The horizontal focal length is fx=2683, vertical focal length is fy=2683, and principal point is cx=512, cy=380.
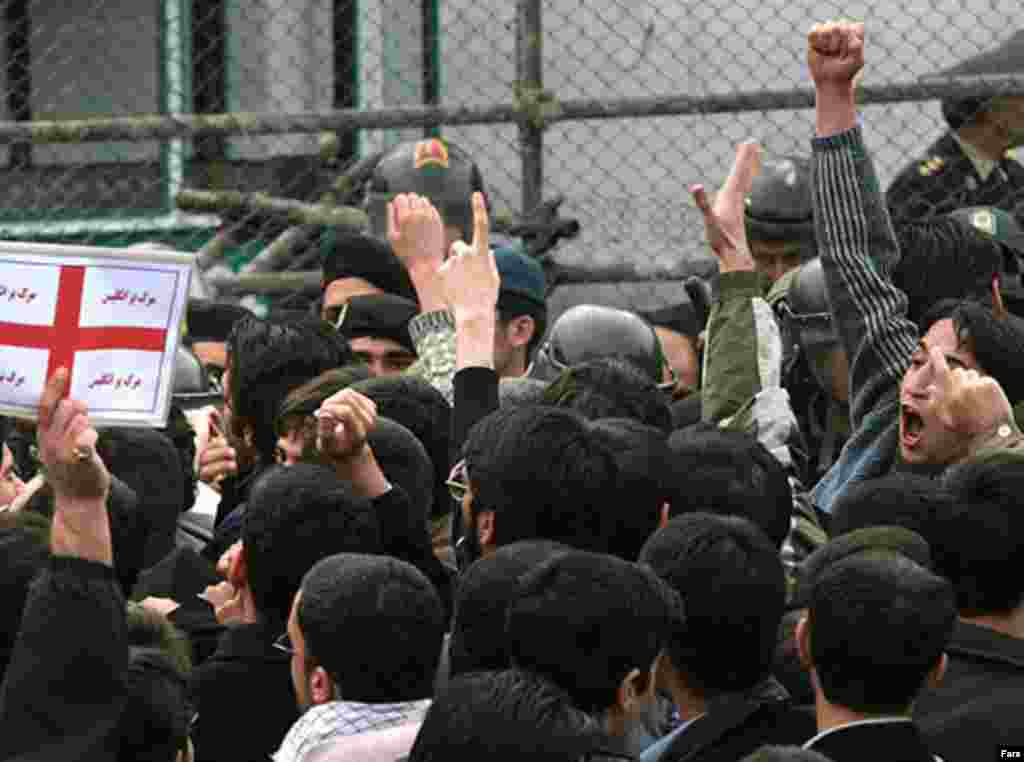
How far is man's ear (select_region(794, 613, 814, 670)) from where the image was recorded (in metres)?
4.20

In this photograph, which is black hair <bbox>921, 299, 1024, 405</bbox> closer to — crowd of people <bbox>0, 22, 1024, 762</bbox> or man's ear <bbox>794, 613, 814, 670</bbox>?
crowd of people <bbox>0, 22, 1024, 762</bbox>

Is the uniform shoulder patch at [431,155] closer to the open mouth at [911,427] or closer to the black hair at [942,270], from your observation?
the black hair at [942,270]

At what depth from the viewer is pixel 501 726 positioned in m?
3.65

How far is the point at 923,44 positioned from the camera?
9164mm

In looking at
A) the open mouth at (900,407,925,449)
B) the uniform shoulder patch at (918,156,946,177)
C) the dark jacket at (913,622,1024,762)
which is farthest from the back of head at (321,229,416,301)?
the dark jacket at (913,622,1024,762)

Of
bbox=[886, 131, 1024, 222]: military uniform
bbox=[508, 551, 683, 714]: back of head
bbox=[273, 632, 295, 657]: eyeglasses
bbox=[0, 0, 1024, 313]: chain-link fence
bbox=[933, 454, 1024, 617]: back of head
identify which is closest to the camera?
bbox=[508, 551, 683, 714]: back of head

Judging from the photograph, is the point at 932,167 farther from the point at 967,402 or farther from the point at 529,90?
the point at 967,402

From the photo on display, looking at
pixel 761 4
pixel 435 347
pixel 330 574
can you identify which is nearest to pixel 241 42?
pixel 761 4

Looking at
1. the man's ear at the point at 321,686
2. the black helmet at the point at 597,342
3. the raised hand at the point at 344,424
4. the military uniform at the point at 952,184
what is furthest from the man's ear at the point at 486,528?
the military uniform at the point at 952,184

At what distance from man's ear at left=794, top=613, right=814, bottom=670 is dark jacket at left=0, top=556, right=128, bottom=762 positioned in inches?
41.6

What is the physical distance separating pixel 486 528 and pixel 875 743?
100 cm

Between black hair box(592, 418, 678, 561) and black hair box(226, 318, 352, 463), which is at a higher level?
black hair box(592, 418, 678, 561)

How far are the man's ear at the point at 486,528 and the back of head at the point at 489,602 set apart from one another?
0.42m

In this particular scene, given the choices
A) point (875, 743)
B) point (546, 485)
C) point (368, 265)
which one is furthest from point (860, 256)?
point (368, 265)
